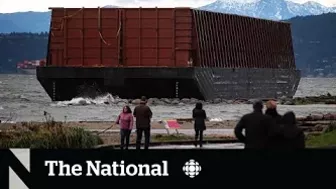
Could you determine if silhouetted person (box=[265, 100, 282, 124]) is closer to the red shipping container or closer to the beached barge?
the beached barge

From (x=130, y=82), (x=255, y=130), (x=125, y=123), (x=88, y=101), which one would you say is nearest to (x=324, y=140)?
(x=125, y=123)

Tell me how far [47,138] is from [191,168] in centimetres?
1191

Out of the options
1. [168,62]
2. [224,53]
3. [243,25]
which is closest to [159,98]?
[168,62]

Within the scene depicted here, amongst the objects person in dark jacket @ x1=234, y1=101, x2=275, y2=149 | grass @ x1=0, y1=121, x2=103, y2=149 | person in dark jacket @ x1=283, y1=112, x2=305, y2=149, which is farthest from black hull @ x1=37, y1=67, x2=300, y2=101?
person in dark jacket @ x1=283, y1=112, x2=305, y2=149

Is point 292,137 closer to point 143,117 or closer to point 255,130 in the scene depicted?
point 255,130

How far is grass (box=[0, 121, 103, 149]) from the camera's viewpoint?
23.4m

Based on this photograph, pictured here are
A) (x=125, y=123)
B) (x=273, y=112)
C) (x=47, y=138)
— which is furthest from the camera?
(x=125, y=123)

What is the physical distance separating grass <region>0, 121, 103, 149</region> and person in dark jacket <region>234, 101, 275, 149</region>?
31.4ft

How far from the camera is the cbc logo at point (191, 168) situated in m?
12.3

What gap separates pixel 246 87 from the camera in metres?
A: 77.2

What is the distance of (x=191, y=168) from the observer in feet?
40.4

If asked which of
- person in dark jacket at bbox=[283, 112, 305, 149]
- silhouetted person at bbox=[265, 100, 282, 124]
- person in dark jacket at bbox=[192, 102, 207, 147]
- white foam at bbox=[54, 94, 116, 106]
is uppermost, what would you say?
white foam at bbox=[54, 94, 116, 106]

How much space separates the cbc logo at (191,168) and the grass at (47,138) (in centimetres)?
1074

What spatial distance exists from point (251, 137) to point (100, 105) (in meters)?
50.2
